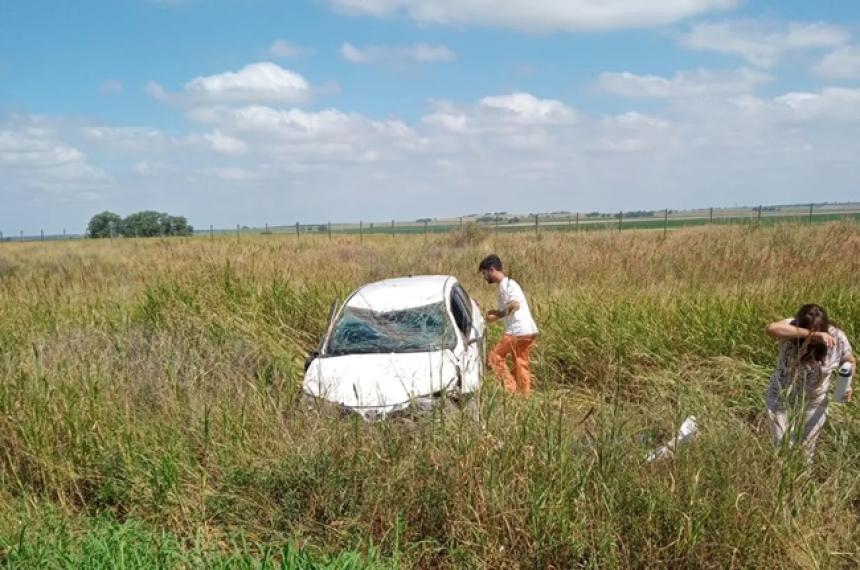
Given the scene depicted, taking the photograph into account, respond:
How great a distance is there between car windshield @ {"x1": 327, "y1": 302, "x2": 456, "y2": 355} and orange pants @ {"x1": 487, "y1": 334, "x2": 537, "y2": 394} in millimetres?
760

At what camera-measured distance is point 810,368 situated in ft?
15.2

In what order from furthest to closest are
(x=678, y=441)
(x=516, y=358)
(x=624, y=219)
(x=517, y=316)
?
1. (x=624, y=219)
2. (x=517, y=316)
3. (x=516, y=358)
4. (x=678, y=441)

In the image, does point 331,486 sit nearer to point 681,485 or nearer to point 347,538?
point 347,538

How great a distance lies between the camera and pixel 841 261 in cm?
1099

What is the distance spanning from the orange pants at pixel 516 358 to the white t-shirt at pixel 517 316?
68mm

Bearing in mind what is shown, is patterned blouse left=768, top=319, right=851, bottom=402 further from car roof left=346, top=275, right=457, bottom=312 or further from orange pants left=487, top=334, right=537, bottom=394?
car roof left=346, top=275, right=457, bottom=312

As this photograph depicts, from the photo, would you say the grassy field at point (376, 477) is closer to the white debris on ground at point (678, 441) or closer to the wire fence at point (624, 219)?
the white debris on ground at point (678, 441)

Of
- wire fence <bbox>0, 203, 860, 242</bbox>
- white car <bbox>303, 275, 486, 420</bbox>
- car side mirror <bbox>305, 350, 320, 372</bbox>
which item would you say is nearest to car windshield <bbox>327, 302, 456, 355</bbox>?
white car <bbox>303, 275, 486, 420</bbox>

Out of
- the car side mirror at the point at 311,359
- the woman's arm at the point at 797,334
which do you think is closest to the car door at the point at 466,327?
the car side mirror at the point at 311,359

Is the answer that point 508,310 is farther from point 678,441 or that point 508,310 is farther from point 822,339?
point 678,441

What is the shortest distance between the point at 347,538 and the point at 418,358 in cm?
258

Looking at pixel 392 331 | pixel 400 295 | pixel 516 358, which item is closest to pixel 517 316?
pixel 516 358

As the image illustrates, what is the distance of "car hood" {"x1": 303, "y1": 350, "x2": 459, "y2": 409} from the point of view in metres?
5.28

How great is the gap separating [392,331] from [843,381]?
3823 mm
